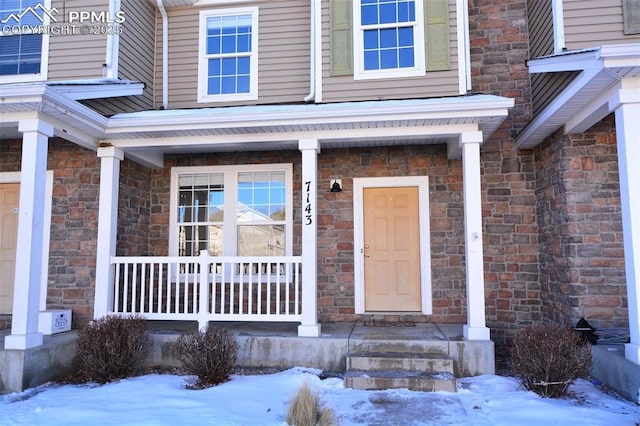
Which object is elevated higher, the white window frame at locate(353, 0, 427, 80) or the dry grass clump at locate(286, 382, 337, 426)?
the white window frame at locate(353, 0, 427, 80)

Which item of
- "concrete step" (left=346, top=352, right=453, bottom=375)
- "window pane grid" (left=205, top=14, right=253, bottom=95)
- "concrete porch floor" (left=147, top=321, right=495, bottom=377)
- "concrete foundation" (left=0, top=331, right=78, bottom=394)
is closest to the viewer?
"concrete foundation" (left=0, top=331, right=78, bottom=394)

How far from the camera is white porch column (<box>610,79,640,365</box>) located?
4.18 meters

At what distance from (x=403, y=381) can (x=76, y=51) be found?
6321mm

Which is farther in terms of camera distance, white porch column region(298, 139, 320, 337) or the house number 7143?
the house number 7143

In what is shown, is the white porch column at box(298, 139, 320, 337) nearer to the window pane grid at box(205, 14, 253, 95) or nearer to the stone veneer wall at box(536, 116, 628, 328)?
the window pane grid at box(205, 14, 253, 95)

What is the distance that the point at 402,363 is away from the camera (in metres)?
4.96

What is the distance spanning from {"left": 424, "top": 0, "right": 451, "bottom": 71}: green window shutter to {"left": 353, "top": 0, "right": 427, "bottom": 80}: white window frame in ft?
0.24

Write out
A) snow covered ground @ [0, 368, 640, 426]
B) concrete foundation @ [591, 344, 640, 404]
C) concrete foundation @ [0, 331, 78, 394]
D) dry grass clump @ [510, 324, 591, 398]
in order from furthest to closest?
1. concrete foundation @ [0, 331, 78, 394]
2. dry grass clump @ [510, 324, 591, 398]
3. concrete foundation @ [591, 344, 640, 404]
4. snow covered ground @ [0, 368, 640, 426]

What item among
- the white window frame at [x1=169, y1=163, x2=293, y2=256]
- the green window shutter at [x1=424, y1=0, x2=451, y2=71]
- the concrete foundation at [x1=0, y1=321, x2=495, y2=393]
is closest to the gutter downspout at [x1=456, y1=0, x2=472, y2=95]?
the green window shutter at [x1=424, y1=0, x2=451, y2=71]

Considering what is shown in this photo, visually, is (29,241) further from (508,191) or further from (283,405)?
(508,191)

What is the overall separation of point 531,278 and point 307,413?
4.34 meters

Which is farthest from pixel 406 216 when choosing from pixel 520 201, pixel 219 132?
pixel 219 132

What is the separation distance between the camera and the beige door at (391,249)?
6.85 metres

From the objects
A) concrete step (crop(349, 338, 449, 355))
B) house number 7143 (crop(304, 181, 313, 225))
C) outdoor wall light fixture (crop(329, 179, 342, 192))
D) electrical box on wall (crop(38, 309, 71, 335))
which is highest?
outdoor wall light fixture (crop(329, 179, 342, 192))
